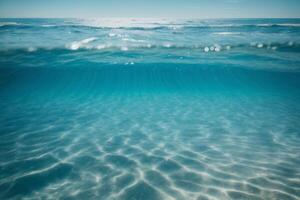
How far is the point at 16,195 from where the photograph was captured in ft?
14.2

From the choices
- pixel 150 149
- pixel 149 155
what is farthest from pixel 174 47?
pixel 149 155

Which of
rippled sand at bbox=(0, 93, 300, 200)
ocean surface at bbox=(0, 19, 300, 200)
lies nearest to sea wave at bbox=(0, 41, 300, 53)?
ocean surface at bbox=(0, 19, 300, 200)

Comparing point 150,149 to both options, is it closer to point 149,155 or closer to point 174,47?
point 149,155

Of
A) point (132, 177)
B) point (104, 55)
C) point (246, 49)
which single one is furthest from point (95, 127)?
point (246, 49)

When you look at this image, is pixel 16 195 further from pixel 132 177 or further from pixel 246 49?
pixel 246 49

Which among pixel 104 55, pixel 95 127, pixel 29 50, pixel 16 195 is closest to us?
pixel 16 195

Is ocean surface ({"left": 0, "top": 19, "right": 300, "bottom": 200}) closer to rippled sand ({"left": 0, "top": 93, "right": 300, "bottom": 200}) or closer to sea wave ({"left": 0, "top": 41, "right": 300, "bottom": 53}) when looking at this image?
rippled sand ({"left": 0, "top": 93, "right": 300, "bottom": 200})

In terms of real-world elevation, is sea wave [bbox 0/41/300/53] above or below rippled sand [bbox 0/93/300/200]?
above

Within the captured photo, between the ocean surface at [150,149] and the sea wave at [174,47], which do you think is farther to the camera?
the sea wave at [174,47]

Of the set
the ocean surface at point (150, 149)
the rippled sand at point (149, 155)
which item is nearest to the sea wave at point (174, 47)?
the ocean surface at point (150, 149)

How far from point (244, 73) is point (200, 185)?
26000 mm

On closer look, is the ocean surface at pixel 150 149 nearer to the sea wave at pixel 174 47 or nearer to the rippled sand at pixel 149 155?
the rippled sand at pixel 149 155

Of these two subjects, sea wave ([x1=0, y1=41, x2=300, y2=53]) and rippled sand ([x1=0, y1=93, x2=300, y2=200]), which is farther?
sea wave ([x1=0, y1=41, x2=300, y2=53])

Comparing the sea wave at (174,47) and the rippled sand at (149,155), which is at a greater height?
the sea wave at (174,47)
